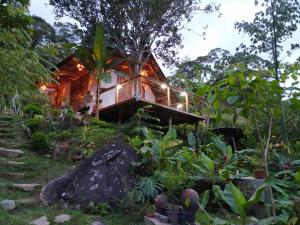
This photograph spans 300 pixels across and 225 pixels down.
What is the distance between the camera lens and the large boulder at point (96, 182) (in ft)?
19.4

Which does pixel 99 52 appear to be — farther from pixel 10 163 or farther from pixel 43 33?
pixel 43 33

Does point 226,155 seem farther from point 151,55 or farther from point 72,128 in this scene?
point 151,55

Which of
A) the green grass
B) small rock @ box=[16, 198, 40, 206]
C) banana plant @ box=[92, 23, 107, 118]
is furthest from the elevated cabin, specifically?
small rock @ box=[16, 198, 40, 206]

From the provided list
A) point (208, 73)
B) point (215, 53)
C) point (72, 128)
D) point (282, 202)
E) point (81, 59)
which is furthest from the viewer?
point (215, 53)

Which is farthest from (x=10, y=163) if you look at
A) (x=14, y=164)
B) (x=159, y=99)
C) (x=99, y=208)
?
(x=159, y=99)

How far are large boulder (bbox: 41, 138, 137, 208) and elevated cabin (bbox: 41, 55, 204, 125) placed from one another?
5.33 meters

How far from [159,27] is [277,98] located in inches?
613

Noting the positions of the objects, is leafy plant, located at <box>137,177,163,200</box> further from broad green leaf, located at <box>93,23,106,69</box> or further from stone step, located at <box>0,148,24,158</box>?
broad green leaf, located at <box>93,23,106,69</box>

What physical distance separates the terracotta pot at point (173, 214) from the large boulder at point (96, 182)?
49.5 inches

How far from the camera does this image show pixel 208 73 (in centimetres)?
2612

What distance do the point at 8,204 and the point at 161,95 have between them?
11.0m

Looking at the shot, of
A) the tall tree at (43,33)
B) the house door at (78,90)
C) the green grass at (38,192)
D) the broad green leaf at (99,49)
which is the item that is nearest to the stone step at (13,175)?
the green grass at (38,192)

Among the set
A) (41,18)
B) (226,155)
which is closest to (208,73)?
(41,18)

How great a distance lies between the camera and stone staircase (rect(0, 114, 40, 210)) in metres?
6.35
